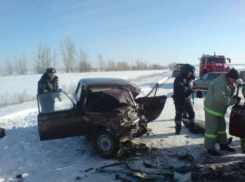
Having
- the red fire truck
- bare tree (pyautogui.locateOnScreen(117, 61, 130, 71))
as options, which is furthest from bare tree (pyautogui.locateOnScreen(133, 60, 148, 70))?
the red fire truck

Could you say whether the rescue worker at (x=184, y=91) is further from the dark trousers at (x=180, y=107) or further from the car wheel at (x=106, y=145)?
the car wheel at (x=106, y=145)

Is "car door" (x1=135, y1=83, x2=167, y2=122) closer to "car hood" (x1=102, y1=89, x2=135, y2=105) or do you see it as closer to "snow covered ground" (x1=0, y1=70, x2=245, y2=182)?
"snow covered ground" (x1=0, y1=70, x2=245, y2=182)

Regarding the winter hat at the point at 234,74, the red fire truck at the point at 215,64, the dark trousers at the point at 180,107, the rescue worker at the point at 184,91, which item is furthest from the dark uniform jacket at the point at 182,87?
the red fire truck at the point at 215,64

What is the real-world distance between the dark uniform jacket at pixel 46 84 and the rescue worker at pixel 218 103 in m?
4.57

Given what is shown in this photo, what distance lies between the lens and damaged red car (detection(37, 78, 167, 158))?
15.7ft

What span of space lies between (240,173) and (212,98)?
1.50 m

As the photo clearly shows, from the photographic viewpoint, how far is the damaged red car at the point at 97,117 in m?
4.78

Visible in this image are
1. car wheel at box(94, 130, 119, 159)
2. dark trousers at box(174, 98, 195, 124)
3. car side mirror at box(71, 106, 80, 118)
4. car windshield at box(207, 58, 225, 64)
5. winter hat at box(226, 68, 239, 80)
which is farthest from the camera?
car windshield at box(207, 58, 225, 64)

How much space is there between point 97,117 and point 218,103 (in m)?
2.53

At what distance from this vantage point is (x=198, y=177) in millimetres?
3924

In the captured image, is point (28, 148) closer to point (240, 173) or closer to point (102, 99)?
point (102, 99)

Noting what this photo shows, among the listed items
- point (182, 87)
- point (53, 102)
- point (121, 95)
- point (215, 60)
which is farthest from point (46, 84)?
point (215, 60)

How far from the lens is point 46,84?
22.8 ft

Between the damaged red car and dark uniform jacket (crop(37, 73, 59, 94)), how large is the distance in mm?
1527
